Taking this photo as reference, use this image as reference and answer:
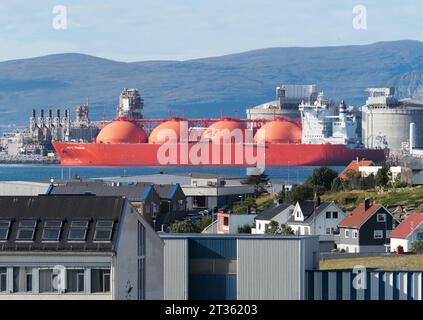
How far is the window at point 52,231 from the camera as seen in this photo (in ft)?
42.4

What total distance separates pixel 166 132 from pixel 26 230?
140 metres

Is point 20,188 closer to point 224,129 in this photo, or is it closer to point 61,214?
point 61,214

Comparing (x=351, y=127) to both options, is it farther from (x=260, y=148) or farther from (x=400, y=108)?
(x=400, y=108)

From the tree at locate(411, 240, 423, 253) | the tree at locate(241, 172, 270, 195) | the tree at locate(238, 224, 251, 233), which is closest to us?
the tree at locate(411, 240, 423, 253)

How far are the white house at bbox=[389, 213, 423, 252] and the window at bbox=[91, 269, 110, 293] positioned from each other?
1707 centimetres

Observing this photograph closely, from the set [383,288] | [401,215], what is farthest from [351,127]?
[383,288]

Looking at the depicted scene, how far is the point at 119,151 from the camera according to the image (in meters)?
147

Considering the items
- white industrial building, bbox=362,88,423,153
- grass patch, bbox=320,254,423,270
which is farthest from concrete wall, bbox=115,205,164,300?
white industrial building, bbox=362,88,423,153

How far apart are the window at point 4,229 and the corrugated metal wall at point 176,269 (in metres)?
4.17

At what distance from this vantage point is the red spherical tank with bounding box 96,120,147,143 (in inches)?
6058

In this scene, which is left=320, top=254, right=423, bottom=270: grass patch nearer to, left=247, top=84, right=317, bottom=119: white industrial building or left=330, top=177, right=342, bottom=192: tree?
left=330, top=177, right=342, bottom=192: tree

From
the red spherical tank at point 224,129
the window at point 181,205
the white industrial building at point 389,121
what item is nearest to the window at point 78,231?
the window at point 181,205

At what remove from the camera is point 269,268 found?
17.1m

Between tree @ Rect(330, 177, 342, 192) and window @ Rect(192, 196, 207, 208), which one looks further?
tree @ Rect(330, 177, 342, 192)
